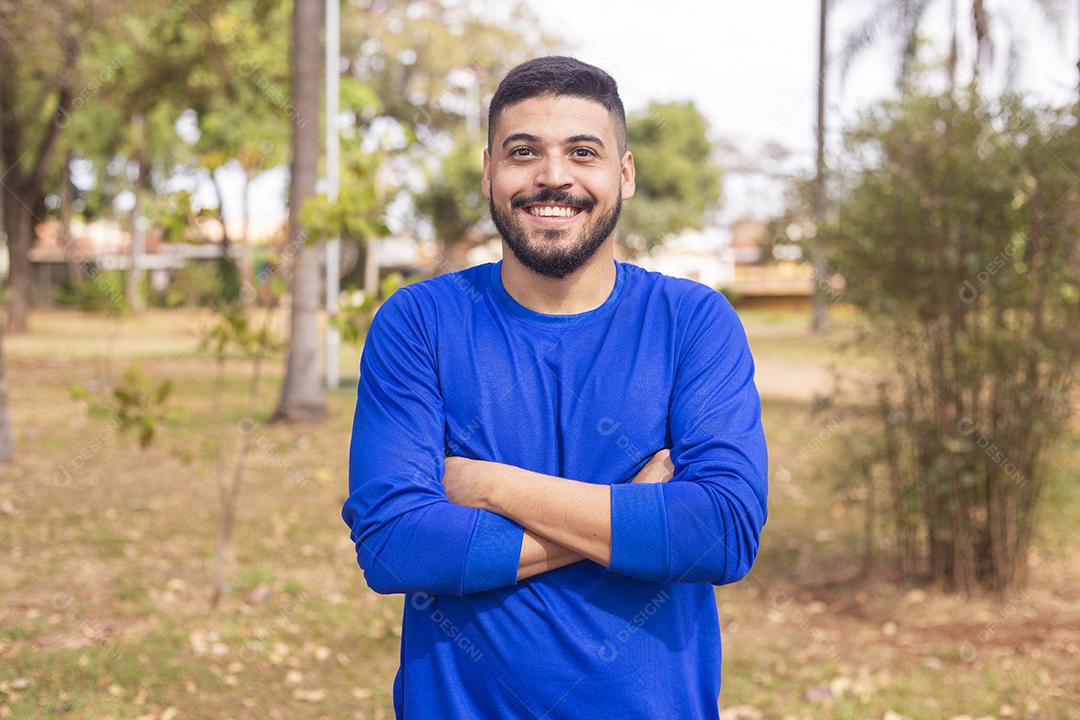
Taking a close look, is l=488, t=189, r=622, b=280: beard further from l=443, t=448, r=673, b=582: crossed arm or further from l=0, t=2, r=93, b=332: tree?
l=0, t=2, r=93, b=332: tree

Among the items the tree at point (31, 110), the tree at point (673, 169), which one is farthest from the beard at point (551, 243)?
the tree at point (673, 169)

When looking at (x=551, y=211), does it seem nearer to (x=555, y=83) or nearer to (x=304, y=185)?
(x=555, y=83)

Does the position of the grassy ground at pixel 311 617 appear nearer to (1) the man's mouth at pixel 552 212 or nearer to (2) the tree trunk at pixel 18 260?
(1) the man's mouth at pixel 552 212

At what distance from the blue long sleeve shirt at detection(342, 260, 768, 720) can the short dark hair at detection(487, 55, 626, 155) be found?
321 millimetres

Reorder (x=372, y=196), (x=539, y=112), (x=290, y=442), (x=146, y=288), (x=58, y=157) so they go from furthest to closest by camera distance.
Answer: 1. (x=58, y=157)
2. (x=290, y=442)
3. (x=146, y=288)
4. (x=372, y=196)
5. (x=539, y=112)

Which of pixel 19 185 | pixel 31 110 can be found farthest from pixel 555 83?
pixel 19 185

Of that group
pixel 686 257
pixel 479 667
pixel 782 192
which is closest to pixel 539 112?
pixel 479 667

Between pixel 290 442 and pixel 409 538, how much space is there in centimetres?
980

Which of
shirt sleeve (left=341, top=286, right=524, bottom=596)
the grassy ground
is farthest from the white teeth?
the grassy ground

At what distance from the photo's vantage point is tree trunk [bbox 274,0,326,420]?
11.9 metres

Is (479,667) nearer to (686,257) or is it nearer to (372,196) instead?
(372,196)

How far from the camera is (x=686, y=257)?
4803 cm

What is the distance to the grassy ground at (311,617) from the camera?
5.16 m

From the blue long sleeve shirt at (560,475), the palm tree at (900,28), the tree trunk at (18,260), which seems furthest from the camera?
the tree trunk at (18,260)
